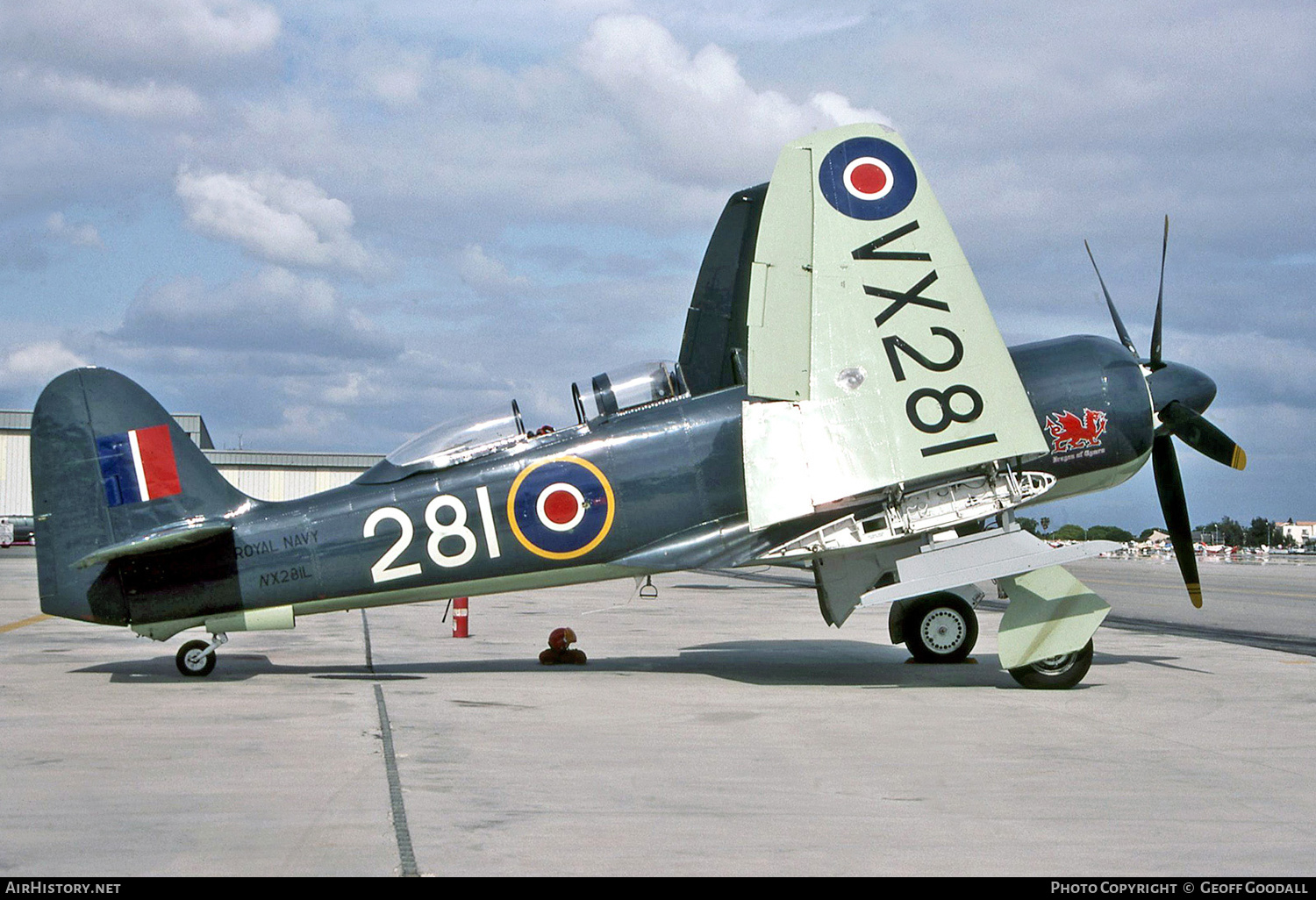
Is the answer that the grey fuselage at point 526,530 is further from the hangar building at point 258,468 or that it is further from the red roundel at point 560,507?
the hangar building at point 258,468

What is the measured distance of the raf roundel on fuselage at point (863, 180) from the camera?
33.2 ft

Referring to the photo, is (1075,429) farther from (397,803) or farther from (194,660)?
(194,660)

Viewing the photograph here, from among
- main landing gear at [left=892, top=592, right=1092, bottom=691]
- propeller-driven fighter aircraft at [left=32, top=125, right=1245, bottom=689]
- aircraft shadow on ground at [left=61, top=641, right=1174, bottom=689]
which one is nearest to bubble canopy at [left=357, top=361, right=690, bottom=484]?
propeller-driven fighter aircraft at [left=32, top=125, right=1245, bottom=689]

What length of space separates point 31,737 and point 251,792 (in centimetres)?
264

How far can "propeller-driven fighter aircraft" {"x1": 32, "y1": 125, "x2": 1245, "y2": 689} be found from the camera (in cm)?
1025

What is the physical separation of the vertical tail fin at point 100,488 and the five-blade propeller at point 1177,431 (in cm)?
910

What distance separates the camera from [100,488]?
10.9 metres

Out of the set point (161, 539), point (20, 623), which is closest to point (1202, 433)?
point (161, 539)

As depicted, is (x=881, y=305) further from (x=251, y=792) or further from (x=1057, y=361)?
(x=251, y=792)

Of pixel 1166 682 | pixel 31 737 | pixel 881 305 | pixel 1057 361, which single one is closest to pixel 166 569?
pixel 31 737

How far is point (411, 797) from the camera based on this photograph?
19.9 ft

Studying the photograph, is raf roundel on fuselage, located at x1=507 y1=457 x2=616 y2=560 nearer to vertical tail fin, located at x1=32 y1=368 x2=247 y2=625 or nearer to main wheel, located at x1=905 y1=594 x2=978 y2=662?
vertical tail fin, located at x1=32 y1=368 x2=247 y2=625

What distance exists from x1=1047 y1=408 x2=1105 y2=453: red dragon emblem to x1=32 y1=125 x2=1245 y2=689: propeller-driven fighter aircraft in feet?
0.06

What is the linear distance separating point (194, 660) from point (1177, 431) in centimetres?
1002
